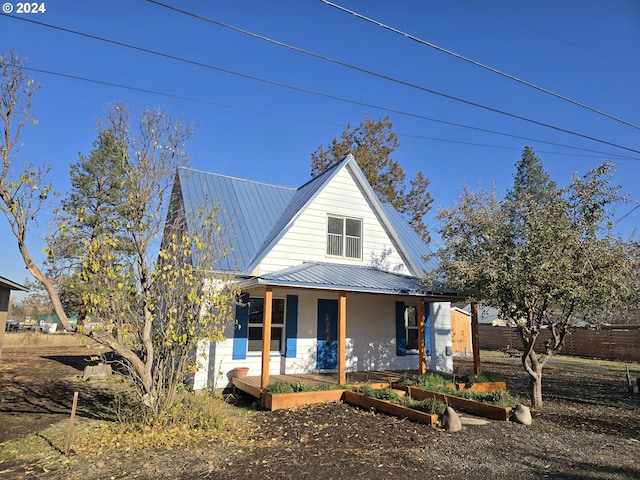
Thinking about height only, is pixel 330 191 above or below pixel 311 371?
above

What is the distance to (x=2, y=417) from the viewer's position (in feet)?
28.1

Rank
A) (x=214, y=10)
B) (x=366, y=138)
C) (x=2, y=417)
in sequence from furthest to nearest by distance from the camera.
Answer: (x=366, y=138) < (x=2, y=417) < (x=214, y=10)

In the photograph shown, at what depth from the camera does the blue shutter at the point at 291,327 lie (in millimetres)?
12000

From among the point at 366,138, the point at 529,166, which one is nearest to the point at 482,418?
the point at 366,138

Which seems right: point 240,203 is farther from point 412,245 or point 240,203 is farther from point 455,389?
point 455,389

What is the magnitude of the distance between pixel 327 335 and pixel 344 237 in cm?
331

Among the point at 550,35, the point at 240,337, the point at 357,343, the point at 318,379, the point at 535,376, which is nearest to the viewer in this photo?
the point at 550,35

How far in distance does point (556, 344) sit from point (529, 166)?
3865cm

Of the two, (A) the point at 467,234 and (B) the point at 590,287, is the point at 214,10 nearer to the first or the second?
(A) the point at 467,234

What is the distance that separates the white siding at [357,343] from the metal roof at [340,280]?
91cm

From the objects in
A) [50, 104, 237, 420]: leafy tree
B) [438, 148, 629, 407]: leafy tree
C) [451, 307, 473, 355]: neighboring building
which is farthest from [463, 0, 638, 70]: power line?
[451, 307, 473, 355]: neighboring building

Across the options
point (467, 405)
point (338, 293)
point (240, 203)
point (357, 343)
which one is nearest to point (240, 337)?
point (338, 293)

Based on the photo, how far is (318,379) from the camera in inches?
440

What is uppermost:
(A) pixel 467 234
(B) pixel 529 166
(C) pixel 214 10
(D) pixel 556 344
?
(B) pixel 529 166
